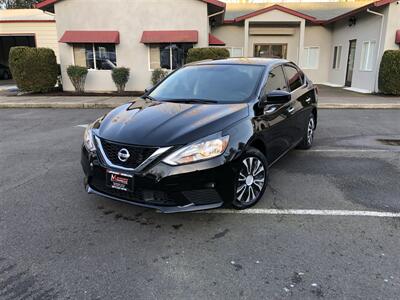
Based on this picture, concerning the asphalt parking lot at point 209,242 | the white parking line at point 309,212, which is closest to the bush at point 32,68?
the asphalt parking lot at point 209,242

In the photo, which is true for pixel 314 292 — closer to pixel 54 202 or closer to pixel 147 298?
pixel 147 298

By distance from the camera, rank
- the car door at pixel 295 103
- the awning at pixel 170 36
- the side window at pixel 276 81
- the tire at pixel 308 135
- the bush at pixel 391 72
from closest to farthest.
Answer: the side window at pixel 276 81 → the car door at pixel 295 103 → the tire at pixel 308 135 → the bush at pixel 391 72 → the awning at pixel 170 36

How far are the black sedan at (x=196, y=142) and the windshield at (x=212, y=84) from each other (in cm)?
1

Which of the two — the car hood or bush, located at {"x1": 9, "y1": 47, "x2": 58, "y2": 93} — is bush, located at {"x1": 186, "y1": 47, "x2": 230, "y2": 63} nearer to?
bush, located at {"x1": 9, "y1": 47, "x2": 58, "y2": 93}

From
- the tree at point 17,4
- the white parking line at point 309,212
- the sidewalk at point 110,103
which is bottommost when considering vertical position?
the white parking line at point 309,212

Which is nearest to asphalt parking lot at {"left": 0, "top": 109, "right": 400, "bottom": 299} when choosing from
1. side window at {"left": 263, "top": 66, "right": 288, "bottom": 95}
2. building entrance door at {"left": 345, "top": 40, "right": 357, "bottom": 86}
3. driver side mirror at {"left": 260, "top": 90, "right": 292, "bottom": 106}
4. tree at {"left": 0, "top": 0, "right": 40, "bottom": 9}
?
driver side mirror at {"left": 260, "top": 90, "right": 292, "bottom": 106}

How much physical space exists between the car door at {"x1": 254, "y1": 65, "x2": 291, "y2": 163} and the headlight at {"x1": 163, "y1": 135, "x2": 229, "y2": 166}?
0.75 meters

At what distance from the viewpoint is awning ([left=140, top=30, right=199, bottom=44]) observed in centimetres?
1505

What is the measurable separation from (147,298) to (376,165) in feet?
14.6

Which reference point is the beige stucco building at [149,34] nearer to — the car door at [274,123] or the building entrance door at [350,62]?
the building entrance door at [350,62]

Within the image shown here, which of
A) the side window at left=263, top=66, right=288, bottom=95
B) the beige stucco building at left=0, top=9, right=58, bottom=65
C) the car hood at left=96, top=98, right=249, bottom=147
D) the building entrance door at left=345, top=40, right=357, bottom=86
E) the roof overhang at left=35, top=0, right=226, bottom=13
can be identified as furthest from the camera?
the beige stucco building at left=0, top=9, right=58, bottom=65

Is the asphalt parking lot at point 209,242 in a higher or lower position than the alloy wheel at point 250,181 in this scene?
lower

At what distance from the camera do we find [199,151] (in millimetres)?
3355

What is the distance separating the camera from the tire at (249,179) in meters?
3.70
